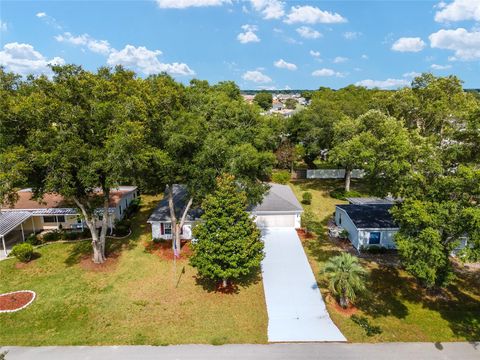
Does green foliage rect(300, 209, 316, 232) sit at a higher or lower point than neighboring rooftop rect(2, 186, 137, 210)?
lower

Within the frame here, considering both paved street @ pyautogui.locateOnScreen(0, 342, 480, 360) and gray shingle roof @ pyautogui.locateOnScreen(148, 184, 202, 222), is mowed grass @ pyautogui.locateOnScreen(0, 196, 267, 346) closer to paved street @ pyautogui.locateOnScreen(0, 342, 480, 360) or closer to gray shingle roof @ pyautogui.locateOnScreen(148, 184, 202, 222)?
paved street @ pyautogui.locateOnScreen(0, 342, 480, 360)

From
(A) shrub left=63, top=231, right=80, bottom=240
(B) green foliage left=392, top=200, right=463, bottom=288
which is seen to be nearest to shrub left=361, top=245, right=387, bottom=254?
(B) green foliage left=392, top=200, right=463, bottom=288

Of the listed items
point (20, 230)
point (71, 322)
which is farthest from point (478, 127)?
point (20, 230)

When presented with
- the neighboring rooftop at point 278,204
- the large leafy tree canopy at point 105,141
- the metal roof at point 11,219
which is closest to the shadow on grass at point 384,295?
the neighboring rooftop at point 278,204

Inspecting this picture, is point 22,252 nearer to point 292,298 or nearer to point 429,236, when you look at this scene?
point 292,298

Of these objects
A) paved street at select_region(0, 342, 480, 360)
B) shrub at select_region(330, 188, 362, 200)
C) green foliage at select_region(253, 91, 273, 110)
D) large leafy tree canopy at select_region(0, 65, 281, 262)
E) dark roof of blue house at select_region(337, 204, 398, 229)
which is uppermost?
green foliage at select_region(253, 91, 273, 110)

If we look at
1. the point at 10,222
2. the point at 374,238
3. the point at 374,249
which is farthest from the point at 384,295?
the point at 10,222

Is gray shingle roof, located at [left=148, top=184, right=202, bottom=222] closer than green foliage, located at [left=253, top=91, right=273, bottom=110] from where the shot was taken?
Yes

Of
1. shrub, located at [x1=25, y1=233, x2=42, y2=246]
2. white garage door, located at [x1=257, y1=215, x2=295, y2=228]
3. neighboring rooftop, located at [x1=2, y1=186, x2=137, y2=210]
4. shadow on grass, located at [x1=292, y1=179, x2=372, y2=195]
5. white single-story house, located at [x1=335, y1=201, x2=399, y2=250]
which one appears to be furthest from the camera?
shadow on grass, located at [x1=292, y1=179, x2=372, y2=195]
